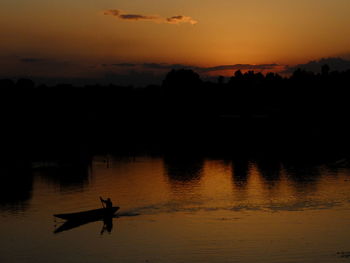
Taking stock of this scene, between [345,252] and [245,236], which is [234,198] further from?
[345,252]

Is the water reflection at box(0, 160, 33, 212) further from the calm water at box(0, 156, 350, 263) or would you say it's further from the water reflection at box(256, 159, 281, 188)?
the water reflection at box(256, 159, 281, 188)

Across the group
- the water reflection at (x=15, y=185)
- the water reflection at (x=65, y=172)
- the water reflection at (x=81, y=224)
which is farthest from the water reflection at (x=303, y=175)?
the water reflection at (x=15, y=185)

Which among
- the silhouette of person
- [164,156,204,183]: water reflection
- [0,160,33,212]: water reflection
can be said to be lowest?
[164,156,204,183]: water reflection

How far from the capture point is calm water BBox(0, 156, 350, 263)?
143 feet

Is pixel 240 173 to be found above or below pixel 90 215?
below

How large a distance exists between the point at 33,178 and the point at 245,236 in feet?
153

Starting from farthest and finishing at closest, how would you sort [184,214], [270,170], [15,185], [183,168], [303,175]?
[183,168] → [270,170] → [303,175] → [15,185] → [184,214]

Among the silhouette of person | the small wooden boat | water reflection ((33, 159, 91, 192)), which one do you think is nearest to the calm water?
water reflection ((33, 159, 91, 192))

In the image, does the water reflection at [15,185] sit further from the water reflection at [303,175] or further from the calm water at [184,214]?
the water reflection at [303,175]

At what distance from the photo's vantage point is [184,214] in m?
57.5

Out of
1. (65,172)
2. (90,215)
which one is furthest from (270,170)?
(90,215)

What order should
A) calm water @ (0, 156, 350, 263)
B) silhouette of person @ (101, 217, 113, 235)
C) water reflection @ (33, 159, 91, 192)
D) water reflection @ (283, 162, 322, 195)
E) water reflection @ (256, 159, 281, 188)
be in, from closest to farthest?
calm water @ (0, 156, 350, 263), silhouette of person @ (101, 217, 113, 235), water reflection @ (283, 162, 322, 195), water reflection @ (33, 159, 91, 192), water reflection @ (256, 159, 281, 188)

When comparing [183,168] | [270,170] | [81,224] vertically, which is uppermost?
[81,224]

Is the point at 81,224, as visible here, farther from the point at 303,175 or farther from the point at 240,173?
the point at 303,175
